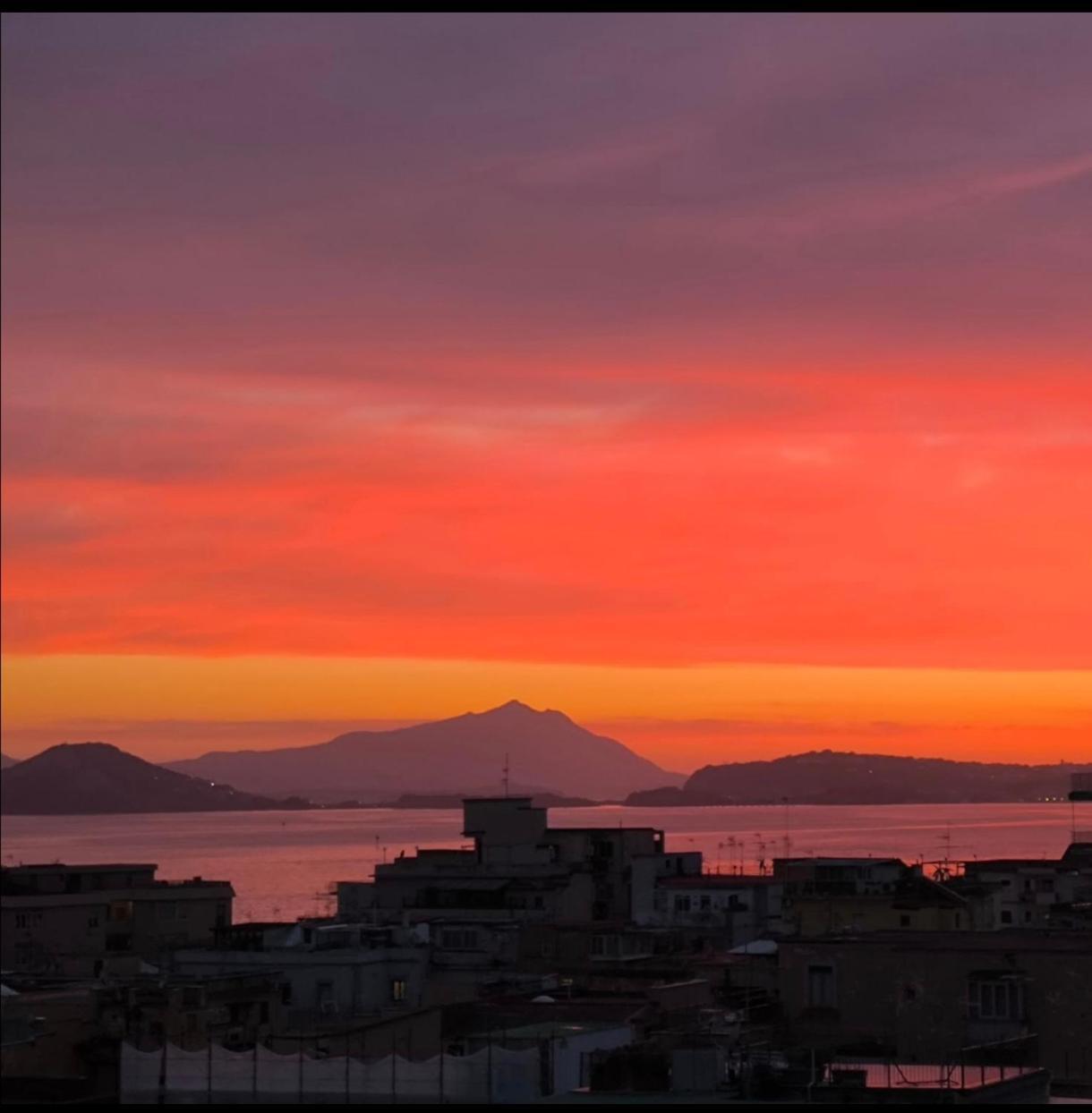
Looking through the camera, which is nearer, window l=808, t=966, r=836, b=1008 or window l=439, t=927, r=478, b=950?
window l=808, t=966, r=836, b=1008

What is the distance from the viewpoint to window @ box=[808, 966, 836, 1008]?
18547 millimetres

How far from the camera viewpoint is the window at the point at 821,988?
60.8 ft

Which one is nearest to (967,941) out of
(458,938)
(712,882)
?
(458,938)

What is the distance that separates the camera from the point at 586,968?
2859 centimetres

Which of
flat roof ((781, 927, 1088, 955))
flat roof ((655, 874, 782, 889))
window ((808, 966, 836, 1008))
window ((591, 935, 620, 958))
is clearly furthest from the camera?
flat roof ((655, 874, 782, 889))

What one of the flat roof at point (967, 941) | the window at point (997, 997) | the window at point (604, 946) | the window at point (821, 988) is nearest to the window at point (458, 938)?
the window at point (604, 946)

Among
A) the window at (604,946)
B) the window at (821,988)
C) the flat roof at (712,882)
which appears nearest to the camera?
the window at (821,988)

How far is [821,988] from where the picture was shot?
1870 centimetres

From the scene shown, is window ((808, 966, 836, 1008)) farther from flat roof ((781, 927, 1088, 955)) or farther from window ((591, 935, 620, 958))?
window ((591, 935, 620, 958))

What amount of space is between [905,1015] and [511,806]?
31251mm

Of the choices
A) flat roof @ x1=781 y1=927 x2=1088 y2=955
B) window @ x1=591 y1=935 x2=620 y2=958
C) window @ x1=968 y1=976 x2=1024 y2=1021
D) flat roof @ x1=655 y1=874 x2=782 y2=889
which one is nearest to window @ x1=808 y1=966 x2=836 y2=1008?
flat roof @ x1=781 y1=927 x2=1088 y2=955

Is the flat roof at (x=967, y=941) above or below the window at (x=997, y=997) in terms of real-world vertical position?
above

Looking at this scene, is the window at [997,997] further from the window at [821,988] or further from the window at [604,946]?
the window at [604,946]

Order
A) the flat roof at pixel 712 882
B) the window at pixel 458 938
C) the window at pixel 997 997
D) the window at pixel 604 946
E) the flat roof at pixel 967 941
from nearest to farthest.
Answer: the window at pixel 997 997, the flat roof at pixel 967 941, the window at pixel 604 946, the window at pixel 458 938, the flat roof at pixel 712 882
